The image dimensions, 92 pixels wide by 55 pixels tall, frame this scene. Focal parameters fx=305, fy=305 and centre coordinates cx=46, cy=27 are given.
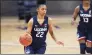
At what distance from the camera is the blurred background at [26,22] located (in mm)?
9889

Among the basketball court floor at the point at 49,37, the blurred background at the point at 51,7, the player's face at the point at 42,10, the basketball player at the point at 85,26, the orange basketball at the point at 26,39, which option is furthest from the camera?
the blurred background at the point at 51,7

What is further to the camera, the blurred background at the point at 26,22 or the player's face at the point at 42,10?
the blurred background at the point at 26,22

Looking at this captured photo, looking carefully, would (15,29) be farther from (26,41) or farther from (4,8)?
(26,41)

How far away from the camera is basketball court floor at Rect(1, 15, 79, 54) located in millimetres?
9577

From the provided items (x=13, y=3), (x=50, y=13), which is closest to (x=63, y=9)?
(x=50, y=13)

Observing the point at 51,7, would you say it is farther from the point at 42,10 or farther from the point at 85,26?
the point at 42,10

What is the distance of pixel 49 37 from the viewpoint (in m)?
12.0

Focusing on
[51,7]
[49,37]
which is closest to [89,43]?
[49,37]

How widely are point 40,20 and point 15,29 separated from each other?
7717 mm

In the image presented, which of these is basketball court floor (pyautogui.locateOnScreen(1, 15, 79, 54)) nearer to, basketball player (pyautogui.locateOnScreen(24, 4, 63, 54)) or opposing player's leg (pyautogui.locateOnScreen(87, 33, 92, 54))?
opposing player's leg (pyautogui.locateOnScreen(87, 33, 92, 54))

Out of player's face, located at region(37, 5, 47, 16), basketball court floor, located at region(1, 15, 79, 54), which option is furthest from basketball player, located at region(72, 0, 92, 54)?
basketball court floor, located at region(1, 15, 79, 54)

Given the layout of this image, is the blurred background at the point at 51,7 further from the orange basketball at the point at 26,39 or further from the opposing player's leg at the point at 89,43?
the orange basketball at the point at 26,39

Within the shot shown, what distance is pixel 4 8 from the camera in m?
18.5

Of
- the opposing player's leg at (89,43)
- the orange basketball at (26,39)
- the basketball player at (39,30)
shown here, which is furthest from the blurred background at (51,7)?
the orange basketball at (26,39)
